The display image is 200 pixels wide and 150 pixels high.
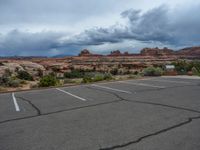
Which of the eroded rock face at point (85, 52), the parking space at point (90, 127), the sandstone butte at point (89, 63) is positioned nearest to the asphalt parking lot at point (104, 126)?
the parking space at point (90, 127)

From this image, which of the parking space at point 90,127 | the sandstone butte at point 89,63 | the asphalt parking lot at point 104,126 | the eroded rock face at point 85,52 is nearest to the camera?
the asphalt parking lot at point 104,126

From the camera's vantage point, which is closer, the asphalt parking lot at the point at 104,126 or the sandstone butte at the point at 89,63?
the asphalt parking lot at the point at 104,126

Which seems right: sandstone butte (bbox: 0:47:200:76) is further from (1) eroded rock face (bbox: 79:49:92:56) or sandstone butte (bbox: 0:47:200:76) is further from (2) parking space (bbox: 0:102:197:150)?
(2) parking space (bbox: 0:102:197:150)

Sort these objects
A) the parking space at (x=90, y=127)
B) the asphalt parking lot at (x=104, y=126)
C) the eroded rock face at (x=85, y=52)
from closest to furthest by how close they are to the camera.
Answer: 1. the asphalt parking lot at (x=104, y=126)
2. the parking space at (x=90, y=127)
3. the eroded rock face at (x=85, y=52)

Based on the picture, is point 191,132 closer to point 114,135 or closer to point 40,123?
point 114,135

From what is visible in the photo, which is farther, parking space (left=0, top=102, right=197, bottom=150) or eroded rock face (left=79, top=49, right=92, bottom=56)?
eroded rock face (left=79, top=49, right=92, bottom=56)

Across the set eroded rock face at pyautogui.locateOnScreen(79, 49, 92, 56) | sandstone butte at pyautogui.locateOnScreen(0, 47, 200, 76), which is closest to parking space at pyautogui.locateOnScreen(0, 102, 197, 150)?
sandstone butte at pyautogui.locateOnScreen(0, 47, 200, 76)

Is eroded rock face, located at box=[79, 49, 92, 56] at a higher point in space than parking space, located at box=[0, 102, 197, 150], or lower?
higher

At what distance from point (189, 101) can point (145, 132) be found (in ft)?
13.7

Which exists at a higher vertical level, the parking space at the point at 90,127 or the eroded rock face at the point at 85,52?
the eroded rock face at the point at 85,52

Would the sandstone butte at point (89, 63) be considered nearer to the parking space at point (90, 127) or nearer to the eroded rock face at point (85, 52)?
the eroded rock face at point (85, 52)

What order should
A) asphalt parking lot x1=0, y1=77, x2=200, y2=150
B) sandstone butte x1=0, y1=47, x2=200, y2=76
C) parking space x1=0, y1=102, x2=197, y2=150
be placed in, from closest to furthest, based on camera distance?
asphalt parking lot x1=0, y1=77, x2=200, y2=150, parking space x1=0, y1=102, x2=197, y2=150, sandstone butte x1=0, y1=47, x2=200, y2=76

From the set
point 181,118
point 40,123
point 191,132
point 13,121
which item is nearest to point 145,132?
point 191,132

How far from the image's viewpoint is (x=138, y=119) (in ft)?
20.0
